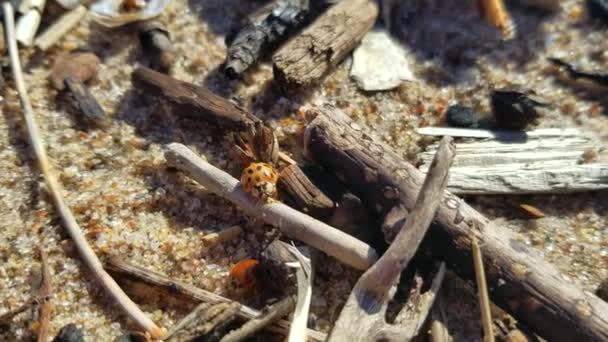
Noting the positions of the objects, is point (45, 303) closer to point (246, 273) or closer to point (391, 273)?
point (246, 273)

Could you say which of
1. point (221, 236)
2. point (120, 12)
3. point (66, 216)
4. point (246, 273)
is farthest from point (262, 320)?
point (120, 12)

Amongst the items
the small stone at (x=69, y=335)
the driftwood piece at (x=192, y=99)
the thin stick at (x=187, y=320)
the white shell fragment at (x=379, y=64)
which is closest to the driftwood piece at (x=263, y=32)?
the driftwood piece at (x=192, y=99)

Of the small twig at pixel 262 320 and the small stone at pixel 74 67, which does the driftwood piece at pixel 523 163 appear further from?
the small stone at pixel 74 67

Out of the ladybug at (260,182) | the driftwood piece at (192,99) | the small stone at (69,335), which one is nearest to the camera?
the small stone at (69,335)

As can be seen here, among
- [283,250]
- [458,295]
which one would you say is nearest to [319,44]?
[283,250]

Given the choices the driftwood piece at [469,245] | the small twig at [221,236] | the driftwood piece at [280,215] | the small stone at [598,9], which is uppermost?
the small stone at [598,9]

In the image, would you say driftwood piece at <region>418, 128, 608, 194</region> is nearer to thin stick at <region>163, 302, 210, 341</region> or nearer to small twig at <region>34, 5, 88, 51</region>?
thin stick at <region>163, 302, 210, 341</region>

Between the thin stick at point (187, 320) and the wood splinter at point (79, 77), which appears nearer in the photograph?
the thin stick at point (187, 320)
